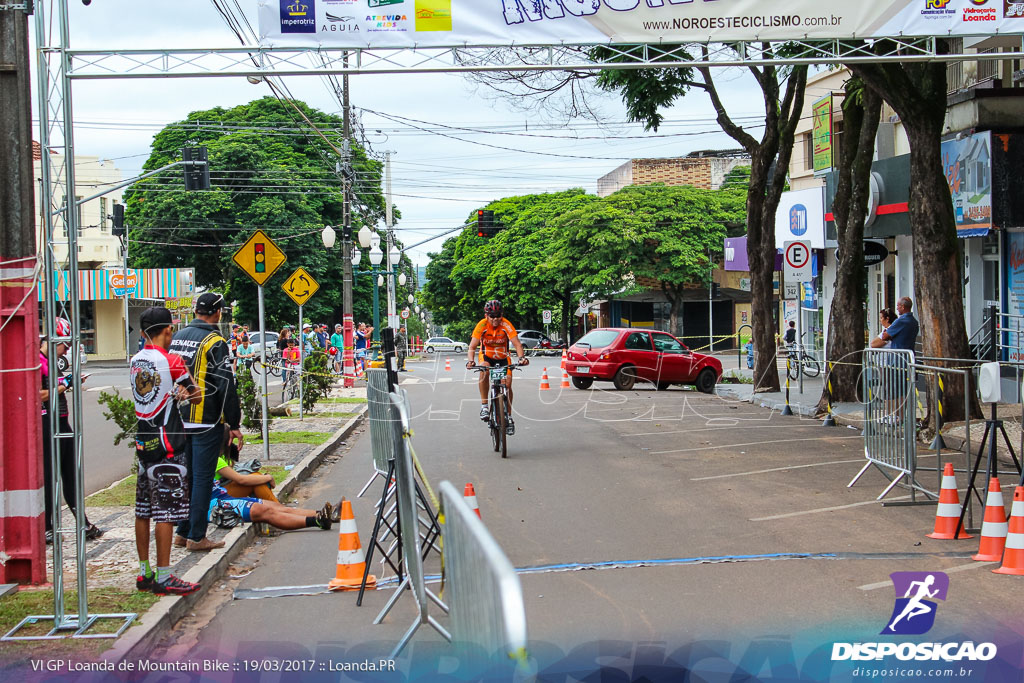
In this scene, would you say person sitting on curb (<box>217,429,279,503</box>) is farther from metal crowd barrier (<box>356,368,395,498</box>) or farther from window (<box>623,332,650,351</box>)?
window (<box>623,332,650,351</box>)

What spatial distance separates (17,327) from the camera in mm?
6879

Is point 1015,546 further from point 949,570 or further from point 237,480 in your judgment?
point 237,480

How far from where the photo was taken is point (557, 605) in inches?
252

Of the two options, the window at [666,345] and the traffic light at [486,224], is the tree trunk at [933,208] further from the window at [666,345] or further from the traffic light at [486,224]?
the traffic light at [486,224]

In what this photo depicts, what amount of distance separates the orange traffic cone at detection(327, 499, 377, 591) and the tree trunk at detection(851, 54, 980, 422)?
951cm

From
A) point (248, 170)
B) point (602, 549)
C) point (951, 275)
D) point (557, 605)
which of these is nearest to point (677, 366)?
point (951, 275)

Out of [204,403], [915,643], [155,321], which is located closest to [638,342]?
[204,403]

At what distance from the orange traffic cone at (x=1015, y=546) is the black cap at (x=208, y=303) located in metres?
5.96

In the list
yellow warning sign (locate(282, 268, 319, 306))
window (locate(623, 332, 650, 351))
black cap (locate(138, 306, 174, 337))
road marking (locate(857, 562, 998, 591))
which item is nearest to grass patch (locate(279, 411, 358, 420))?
yellow warning sign (locate(282, 268, 319, 306))

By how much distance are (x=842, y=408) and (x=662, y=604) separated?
13047mm

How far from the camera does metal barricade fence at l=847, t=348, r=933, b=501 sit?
9391mm

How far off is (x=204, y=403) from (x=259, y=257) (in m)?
6.79

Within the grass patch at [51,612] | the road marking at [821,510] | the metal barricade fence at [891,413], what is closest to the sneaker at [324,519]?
the grass patch at [51,612]

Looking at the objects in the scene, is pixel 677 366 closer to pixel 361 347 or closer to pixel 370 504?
pixel 361 347
